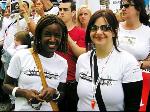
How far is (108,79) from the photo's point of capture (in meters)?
2.80

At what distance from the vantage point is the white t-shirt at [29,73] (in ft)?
9.65

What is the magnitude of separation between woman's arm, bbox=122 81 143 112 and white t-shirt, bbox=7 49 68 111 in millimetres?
610

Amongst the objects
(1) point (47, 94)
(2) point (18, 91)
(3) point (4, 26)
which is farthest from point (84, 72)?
(3) point (4, 26)

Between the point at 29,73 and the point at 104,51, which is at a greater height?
the point at 104,51

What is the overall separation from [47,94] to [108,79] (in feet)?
1.65

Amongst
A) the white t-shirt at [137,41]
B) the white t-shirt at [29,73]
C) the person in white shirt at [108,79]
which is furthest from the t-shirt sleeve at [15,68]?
the white t-shirt at [137,41]

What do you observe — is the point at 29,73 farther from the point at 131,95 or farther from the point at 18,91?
the point at 131,95

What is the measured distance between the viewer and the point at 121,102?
2.81m

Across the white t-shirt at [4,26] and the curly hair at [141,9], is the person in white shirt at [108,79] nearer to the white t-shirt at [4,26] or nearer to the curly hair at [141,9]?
the curly hair at [141,9]

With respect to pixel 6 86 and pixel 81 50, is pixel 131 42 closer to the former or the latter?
pixel 81 50

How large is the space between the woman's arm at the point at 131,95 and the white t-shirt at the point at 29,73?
610 mm

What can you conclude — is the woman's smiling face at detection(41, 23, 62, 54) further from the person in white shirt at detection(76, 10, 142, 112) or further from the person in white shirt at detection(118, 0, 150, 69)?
the person in white shirt at detection(118, 0, 150, 69)

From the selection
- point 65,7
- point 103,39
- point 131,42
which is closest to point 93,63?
point 103,39

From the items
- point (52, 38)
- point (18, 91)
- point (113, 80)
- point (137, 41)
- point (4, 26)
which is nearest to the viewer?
point (113, 80)
